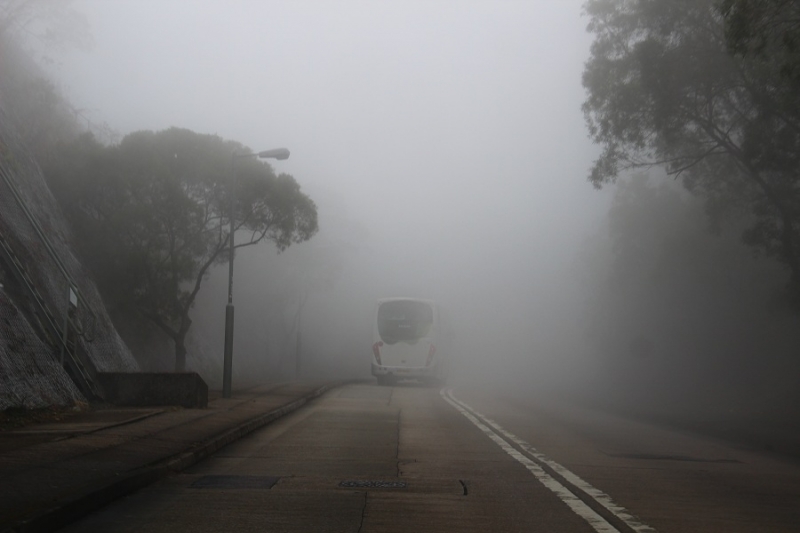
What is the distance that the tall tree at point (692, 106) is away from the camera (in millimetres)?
23219

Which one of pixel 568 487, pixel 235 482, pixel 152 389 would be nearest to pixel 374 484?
pixel 235 482

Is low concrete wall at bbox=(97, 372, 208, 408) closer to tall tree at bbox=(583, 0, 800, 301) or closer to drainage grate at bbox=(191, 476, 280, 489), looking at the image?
drainage grate at bbox=(191, 476, 280, 489)

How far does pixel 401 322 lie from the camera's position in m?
38.5

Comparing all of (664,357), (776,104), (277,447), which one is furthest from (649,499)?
(664,357)

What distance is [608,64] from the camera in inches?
1083

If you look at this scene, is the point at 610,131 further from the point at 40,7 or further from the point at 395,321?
the point at 40,7

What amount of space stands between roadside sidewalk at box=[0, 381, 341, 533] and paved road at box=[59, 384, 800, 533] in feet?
0.73

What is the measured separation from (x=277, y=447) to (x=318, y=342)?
78.4 metres

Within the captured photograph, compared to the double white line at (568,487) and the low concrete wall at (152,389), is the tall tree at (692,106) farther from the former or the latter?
the low concrete wall at (152,389)

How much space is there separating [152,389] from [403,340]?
70.1 ft

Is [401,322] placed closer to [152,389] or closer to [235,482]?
[152,389]

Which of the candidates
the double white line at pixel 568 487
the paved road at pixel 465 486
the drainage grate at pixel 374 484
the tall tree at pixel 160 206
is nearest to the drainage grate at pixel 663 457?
the paved road at pixel 465 486

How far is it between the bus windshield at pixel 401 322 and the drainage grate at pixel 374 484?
95.8 ft

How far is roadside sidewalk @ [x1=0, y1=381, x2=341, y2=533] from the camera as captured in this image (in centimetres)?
678
